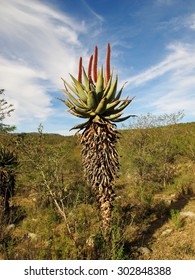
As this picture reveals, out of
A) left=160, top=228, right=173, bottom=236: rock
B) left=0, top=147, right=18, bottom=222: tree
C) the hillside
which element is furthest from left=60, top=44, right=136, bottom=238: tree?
left=0, top=147, right=18, bottom=222: tree

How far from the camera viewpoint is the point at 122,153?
Result: 17922 mm

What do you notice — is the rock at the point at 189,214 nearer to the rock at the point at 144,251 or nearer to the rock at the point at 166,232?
the rock at the point at 166,232

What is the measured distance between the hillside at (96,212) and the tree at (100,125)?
2.25ft

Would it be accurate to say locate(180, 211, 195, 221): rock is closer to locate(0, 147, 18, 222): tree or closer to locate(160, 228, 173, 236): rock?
locate(160, 228, 173, 236): rock

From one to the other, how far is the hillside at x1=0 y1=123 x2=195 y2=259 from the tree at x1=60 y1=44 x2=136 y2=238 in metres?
0.69

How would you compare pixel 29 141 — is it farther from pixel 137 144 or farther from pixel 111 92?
pixel 137 144

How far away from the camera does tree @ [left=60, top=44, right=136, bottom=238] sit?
6668 millimetres

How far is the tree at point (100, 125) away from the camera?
6.67 meters

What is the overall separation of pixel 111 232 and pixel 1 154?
7.29 m

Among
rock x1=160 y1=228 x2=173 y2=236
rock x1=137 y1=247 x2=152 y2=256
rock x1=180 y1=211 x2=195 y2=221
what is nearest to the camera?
rock x1=137 y1=247 x2=152 y2=256

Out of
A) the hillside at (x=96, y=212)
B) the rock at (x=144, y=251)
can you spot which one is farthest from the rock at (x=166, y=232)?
the rock at (x=144, y=251)

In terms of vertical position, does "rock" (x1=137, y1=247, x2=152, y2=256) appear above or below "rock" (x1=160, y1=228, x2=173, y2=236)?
below

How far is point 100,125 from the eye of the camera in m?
6.80
